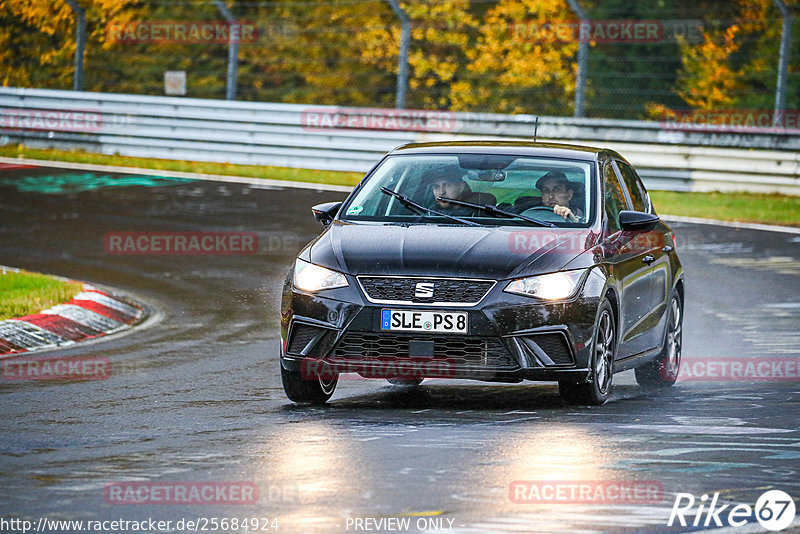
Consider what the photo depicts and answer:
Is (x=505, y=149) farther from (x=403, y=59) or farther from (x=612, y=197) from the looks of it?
(x=403, y=59)

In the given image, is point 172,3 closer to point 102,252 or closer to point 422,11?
point 422,11

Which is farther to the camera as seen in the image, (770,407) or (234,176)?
(234,176)

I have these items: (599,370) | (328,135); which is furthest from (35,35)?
(599,370)

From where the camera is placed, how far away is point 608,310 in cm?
917

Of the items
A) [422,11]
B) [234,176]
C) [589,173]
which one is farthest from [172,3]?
[589,173]

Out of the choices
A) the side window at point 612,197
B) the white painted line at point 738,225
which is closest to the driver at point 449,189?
the side window at point 612,197

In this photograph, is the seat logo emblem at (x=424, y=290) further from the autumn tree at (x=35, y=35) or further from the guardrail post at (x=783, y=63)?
the autumn tree at (x=35, y=35)

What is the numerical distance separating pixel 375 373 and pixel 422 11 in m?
37.9

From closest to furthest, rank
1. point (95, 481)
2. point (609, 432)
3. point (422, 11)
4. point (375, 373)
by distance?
point (95, 481) < point (609, 432) < point (375, 373) < point (422, 11)

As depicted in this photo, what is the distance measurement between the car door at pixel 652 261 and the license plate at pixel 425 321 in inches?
76.9

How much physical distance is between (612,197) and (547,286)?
1.66 metres

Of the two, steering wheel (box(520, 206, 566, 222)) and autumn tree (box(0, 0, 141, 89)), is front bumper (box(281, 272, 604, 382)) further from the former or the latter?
autumn tree (box(0, 0, 141, 89))

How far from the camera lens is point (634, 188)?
11.0 meters

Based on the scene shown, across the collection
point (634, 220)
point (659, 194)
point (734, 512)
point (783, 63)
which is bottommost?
point (659, 194)
